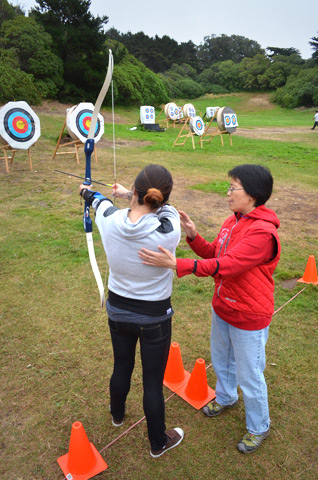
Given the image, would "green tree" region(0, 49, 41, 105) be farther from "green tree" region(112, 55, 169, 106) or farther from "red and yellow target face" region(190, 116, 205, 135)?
"red and yellow target face" region(190, 116, 205, 135)

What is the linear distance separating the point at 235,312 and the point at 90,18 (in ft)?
77.3

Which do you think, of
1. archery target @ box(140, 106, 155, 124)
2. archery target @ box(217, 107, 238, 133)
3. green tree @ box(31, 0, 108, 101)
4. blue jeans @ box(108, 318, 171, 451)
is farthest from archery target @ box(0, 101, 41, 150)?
green tree @ box(31, 0, 108, 101)

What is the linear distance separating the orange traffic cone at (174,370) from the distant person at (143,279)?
1.89ft

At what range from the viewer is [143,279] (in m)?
1.36

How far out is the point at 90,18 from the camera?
66.7 feet

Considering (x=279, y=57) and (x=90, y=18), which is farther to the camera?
(x=279, y=57)

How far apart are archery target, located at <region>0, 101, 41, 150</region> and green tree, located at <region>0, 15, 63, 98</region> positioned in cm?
1058

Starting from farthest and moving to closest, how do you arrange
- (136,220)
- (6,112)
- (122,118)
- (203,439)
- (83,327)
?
(122,118)
(6,112)
(83,327)
(203,439)
(136,220)

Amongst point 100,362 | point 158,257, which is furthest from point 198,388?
point 158,257

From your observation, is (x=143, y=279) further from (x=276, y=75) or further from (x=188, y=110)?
(x=276, y=75)

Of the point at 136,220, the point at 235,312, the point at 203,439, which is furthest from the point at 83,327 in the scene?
the point at 136,220

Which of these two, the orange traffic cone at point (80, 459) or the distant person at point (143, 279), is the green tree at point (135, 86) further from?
the orange traffic cone at point (80, 459)

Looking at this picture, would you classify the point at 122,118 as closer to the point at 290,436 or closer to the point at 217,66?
the point at 290,436

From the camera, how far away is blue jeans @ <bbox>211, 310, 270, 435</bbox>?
160cm
